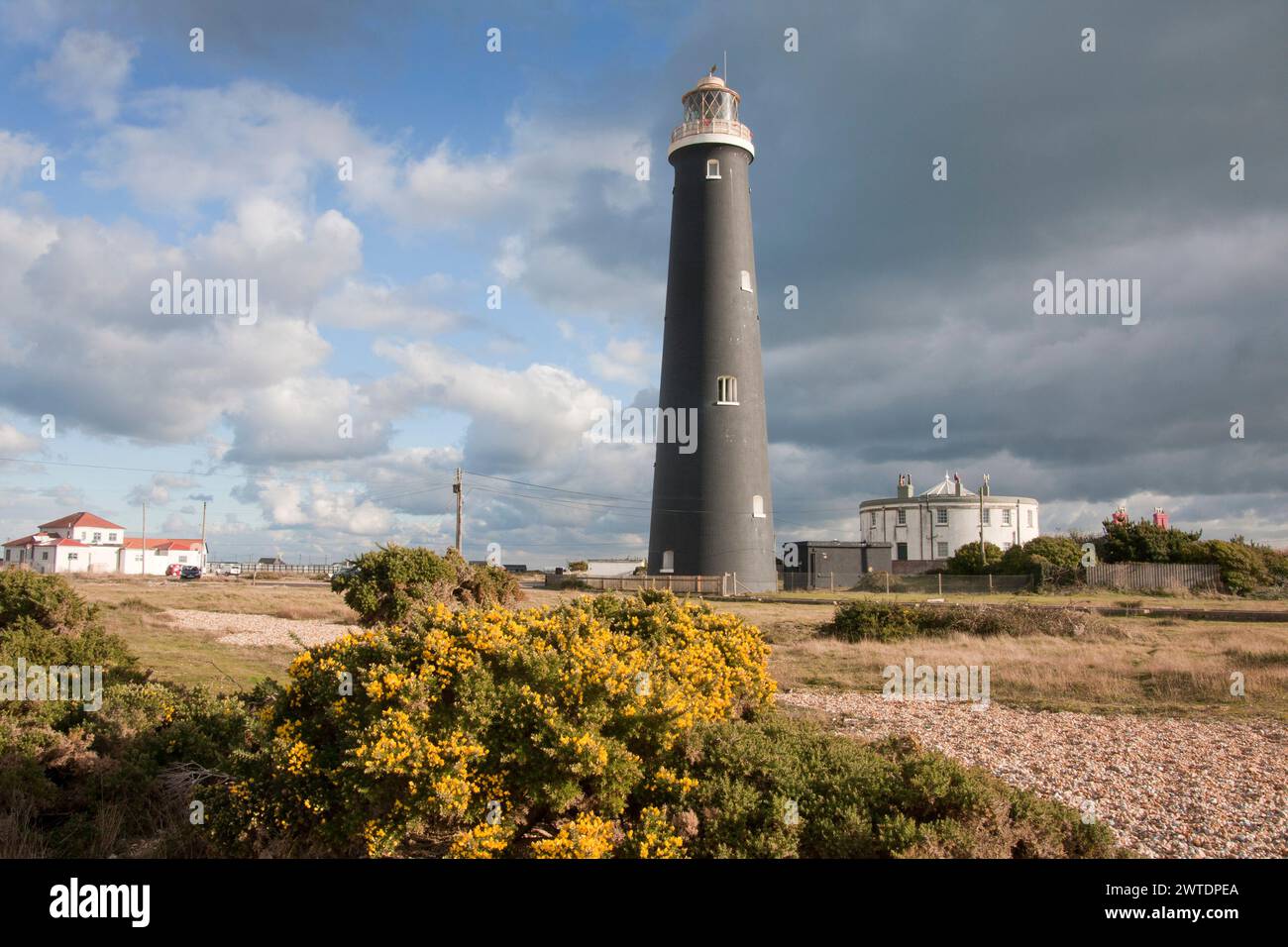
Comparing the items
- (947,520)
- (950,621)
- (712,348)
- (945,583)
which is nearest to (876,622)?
(950,621)

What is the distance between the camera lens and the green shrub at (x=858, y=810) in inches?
226

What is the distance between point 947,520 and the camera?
68.4 meters

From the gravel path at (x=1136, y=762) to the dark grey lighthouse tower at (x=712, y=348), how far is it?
71.9ft

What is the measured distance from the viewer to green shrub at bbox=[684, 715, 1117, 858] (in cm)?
573

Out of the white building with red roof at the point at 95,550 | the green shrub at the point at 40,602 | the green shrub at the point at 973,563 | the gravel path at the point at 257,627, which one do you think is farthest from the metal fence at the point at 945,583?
the white building with red roof at the point at 95,550

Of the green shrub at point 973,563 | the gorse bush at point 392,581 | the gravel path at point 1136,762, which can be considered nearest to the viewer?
the gravel path at point 1136,762

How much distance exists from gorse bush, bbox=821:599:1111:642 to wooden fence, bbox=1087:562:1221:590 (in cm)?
2226

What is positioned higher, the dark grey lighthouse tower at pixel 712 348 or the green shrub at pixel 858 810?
the dark grey lighthouse tower at pixel 712 348

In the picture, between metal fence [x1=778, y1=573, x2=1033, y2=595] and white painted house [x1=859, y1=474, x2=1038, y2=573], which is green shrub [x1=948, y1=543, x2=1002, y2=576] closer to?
metal fence [x1=778, y1=573, x2=1033, y2=595]

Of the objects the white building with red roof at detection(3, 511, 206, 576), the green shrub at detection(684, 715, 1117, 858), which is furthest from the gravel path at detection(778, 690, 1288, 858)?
the white building with red roof at detection(3, 511, 206, 576)

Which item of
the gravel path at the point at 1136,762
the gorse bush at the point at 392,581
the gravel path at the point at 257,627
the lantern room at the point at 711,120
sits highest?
the lantern room at the point at 711,120

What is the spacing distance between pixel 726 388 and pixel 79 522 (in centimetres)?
8446

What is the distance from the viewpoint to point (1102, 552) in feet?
157

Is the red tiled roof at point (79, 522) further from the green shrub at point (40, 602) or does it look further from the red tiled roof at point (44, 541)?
the green shrub at point (40, 602)
